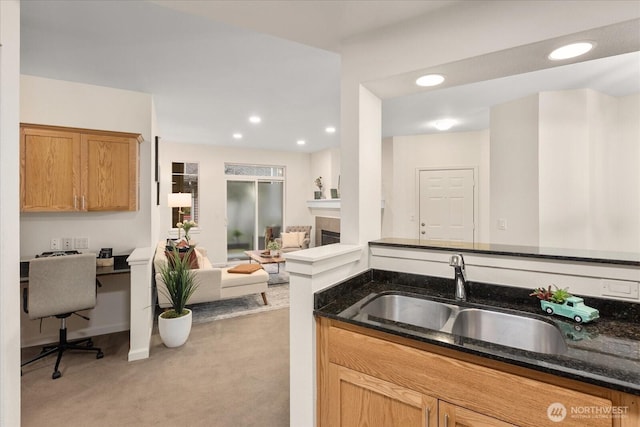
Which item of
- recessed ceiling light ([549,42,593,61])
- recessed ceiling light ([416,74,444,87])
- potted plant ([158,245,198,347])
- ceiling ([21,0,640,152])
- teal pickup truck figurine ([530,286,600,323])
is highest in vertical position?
ceiling ([21,0,640,152])

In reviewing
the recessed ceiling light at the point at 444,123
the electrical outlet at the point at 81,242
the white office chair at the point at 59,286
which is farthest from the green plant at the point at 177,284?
the recessed ceiling light at the point at 444,123

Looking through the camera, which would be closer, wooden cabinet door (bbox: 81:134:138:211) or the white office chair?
the white office chair

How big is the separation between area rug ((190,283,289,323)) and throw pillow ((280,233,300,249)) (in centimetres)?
199

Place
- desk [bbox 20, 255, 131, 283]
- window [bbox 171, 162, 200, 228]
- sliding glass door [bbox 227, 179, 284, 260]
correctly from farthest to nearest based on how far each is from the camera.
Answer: sliding glass door [bbox 227, 179, 284, 260] < window [bbox 171, 162, 200, 228] < desk [bbox 20, 255, 131, 283]

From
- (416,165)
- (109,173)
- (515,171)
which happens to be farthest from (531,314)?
(416,165)

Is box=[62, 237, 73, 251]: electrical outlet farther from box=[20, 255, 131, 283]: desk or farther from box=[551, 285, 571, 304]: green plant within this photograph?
box=[551, 285, 571, 304]: green plant

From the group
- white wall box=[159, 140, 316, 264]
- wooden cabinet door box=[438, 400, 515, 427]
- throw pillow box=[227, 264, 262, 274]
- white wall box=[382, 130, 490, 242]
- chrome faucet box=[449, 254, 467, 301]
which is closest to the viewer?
wooden cabinet door box=[438, 400, 515, 427]

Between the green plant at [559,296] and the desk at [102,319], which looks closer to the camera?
the green plant at [559,296]

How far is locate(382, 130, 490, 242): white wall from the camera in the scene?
499cm

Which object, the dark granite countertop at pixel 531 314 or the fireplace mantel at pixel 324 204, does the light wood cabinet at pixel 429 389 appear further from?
the fireplace mantel at pixel 324 204

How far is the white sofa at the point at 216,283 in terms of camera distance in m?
3.39

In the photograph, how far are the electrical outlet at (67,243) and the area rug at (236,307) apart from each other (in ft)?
5.00

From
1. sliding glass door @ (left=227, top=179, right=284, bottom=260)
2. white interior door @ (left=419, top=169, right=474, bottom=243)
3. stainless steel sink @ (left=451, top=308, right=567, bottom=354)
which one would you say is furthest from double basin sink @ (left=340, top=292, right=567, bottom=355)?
sliding glass door @ (left=227, top=179, right=284, bottom=260)

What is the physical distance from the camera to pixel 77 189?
2.87m
